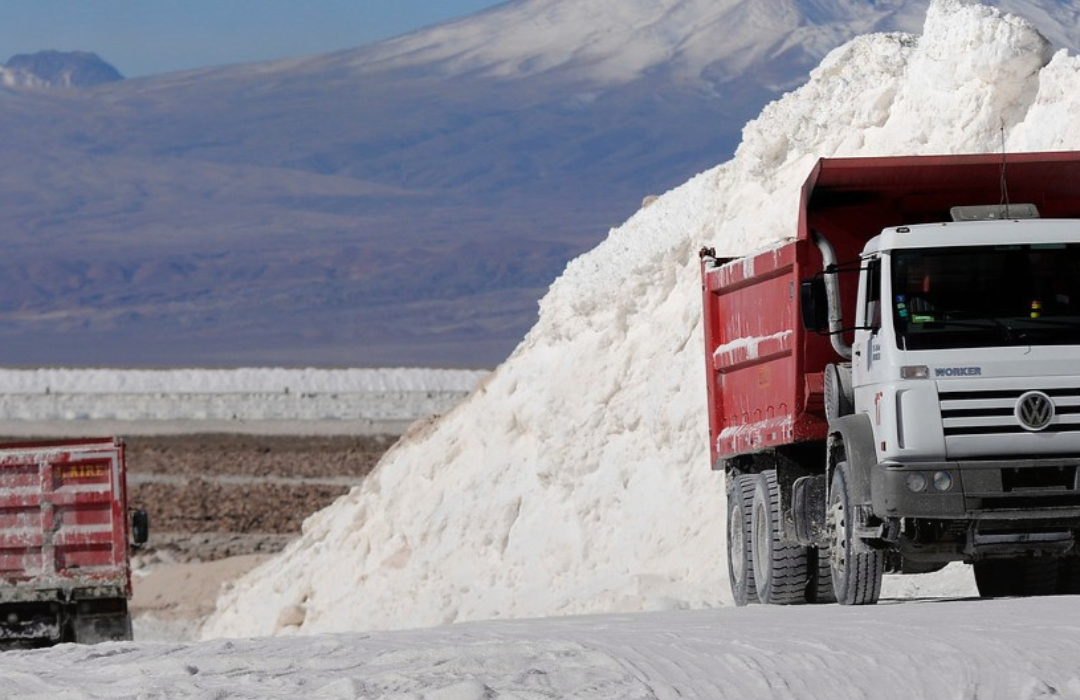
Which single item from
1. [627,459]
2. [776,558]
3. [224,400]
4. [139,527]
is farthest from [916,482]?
[224,400]

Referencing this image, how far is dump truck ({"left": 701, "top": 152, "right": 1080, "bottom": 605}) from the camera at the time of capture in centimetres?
1410

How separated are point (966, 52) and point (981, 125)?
101 cm

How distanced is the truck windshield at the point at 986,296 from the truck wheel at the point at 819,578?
124 inches

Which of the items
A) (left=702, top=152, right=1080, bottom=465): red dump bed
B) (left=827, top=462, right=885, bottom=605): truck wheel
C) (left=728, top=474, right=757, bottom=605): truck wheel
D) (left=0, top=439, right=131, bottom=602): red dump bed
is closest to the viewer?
(left=827, top=462, right=885, bottom=605): truck wheel

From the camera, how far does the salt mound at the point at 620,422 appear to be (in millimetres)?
22250

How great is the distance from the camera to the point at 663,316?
80.5ft

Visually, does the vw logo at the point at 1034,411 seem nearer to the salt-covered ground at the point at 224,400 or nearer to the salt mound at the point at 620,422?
the salt mound at the point at 620,422

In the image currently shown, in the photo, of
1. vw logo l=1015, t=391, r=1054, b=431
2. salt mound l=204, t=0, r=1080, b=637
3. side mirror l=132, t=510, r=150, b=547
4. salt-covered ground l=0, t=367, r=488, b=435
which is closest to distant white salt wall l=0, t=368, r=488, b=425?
salt-covered ground l=0, t=367, r=488, b=435

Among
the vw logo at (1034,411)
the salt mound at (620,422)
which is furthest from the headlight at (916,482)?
the salt mound at (620,422)

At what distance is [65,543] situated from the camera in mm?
18812

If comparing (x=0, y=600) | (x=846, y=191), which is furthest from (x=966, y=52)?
(x=0, y=600)

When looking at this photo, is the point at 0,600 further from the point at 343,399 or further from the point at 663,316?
the point at 343,399

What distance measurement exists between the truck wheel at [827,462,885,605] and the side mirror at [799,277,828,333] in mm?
1033

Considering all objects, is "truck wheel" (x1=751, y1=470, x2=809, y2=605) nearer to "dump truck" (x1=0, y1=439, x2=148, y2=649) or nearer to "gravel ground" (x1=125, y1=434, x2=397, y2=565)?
"dump truck" (x1=0, y1=439, x2=148, y2=649)
